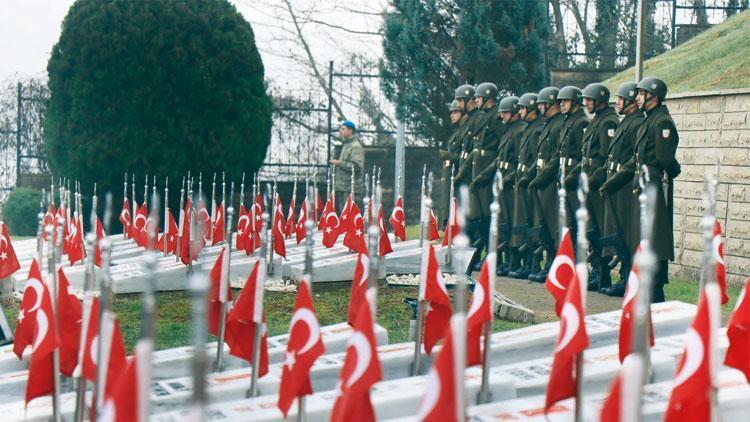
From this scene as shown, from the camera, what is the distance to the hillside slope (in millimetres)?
15602

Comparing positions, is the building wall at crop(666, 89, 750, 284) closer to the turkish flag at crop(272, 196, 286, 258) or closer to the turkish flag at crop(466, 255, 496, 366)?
the turkish flag at crop(272, 196, 286, 258)

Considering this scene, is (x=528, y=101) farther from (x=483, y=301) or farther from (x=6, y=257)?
(x=483, y=301)

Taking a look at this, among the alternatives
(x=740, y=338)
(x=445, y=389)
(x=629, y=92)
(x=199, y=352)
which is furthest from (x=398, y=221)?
(x=199, y=352)

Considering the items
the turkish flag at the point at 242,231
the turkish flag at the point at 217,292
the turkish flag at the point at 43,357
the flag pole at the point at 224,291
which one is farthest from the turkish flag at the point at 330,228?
the turkish flag at the point at 43,357

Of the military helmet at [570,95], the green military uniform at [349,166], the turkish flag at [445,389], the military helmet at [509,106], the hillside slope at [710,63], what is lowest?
the turkish flag at [445,389]

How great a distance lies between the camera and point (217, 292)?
7.90m

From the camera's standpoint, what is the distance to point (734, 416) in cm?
657

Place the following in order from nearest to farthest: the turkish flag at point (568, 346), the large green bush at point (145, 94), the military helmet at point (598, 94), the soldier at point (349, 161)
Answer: the turkish flag at point (568, 346) < the military helmet at point (598, 94) < the soldier at point (349, 161) < the large green bush at point (145, 94)

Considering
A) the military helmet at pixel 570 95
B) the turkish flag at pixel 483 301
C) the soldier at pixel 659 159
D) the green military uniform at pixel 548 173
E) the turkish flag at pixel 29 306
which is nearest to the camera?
the turkish flag at pixel 483 301

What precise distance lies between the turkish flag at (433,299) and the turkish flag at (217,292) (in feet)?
3.85

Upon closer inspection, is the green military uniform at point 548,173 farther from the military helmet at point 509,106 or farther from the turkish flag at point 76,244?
the turkish flag at point 76,244

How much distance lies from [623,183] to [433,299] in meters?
4.55

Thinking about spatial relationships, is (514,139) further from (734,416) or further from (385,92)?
(385,92)

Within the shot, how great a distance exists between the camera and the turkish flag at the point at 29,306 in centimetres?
684
